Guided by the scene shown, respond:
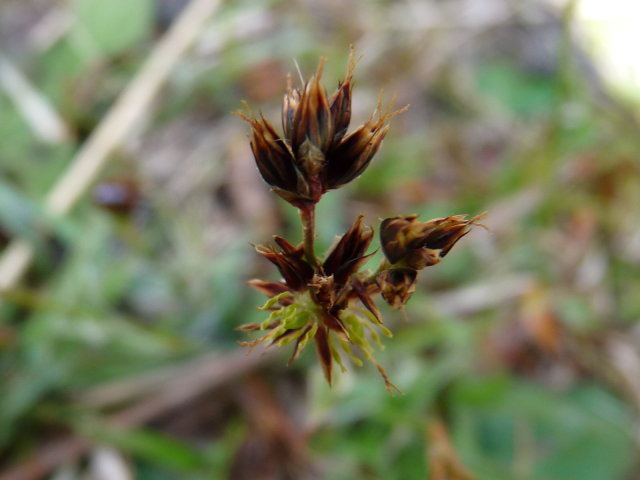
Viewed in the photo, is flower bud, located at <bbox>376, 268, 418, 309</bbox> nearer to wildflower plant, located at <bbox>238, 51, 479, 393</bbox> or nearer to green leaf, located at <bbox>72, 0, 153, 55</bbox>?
wildflower plant, located at <bbox>238, 51, 479, 393</bbox>

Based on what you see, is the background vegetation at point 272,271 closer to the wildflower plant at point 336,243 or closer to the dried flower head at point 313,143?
the wildflower plant at point 336,243

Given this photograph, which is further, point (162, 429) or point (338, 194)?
point (338, 194)

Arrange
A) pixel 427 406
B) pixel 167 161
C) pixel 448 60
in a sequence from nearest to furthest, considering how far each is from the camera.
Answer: pixel 427 406, pixel 167 161, pixel 448 60

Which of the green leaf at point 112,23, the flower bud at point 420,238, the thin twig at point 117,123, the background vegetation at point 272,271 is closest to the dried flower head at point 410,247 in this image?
the flower bud at point 420,238

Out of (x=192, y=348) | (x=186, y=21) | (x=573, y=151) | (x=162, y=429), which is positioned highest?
(x=186, y=21)

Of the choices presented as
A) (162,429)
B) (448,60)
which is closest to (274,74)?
(448,60)

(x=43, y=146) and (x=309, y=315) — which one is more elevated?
(x=43, y=146)

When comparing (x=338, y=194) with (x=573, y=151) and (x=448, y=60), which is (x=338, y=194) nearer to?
(x=573, y=151)

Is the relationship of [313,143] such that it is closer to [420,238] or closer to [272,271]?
[420,238]

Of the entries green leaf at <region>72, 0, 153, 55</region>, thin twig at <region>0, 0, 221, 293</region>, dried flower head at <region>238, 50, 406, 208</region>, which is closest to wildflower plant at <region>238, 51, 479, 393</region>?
dried flower head at <region>238, 50, 406, 208</region>
